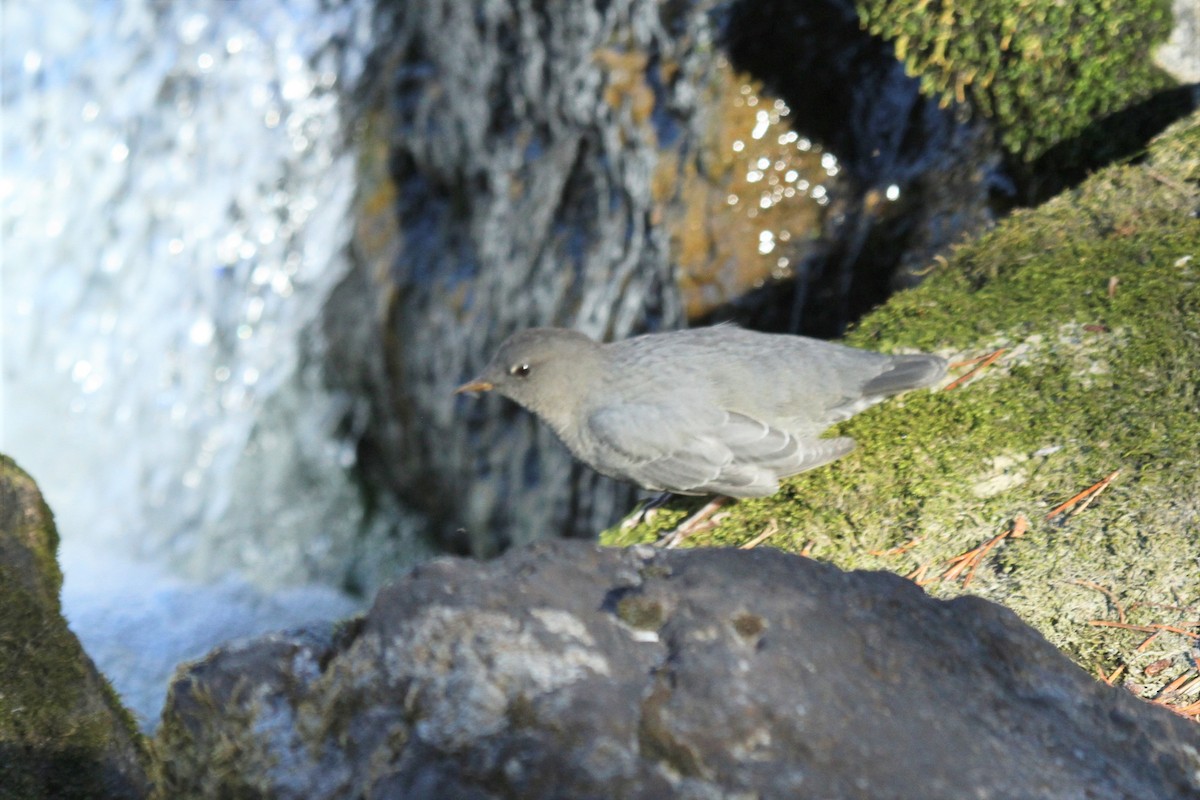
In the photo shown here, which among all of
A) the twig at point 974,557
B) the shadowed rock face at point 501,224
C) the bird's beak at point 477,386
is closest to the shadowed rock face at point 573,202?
the shadowed rock face at point 501,224

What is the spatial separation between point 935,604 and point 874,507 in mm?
1202

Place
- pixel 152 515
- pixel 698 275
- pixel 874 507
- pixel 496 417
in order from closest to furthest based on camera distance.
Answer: pixel 874 507 < pixel 698 275 < pixel 496 417 < pixel 152 515

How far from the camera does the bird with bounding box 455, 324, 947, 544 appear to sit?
3.71m

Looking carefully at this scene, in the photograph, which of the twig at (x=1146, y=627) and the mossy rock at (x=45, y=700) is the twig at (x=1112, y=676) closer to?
the twig at (x=1146, y=627)

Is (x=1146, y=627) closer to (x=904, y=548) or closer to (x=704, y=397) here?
(x=904, y=548)

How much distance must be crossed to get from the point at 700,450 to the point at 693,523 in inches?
12.1

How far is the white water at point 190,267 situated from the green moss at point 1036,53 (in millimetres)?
4580

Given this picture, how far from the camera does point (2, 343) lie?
873cm

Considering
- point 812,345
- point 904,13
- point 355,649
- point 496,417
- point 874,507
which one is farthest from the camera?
point 496,417

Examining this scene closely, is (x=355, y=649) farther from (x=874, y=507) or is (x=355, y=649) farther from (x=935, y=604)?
(x=874, y=507)

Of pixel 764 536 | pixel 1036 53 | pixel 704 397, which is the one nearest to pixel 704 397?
pixel 704 397

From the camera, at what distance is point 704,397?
3.90m

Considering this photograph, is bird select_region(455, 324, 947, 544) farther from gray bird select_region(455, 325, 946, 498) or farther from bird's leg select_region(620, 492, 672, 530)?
bird's leg select_region(620, 492, 672, 530)

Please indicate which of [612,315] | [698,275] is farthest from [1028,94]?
[612,315]
